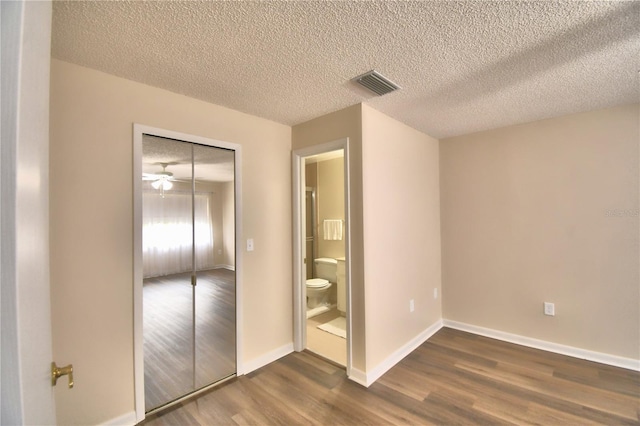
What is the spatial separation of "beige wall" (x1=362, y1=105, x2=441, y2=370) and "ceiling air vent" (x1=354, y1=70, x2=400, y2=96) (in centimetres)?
32

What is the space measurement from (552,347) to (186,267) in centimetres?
372

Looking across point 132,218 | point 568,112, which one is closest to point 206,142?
point 132,218

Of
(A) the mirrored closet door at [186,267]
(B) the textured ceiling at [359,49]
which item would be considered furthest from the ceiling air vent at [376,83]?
(A) the mirrored closet door at [186,267]

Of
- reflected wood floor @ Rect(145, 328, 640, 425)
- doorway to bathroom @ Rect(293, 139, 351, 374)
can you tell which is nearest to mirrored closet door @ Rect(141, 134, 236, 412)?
reflected wood floor @ Rect(145, 328, 640, 425)

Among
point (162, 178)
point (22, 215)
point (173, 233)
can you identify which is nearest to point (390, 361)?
point (173, 233)

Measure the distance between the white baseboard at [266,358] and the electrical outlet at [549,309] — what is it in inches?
108

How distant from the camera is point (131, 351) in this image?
193 cm

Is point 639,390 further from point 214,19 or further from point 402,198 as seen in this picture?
point 214,19

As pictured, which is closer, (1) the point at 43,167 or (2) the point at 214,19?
(1) the point at 43,167

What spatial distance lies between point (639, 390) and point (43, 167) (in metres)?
3.91

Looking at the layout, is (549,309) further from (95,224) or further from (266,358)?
(95,224)

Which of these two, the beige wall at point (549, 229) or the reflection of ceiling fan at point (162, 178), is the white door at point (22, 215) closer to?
the reflection of ceiling fan at point (162, 178)

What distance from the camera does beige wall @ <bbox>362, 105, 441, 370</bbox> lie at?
2.47 meters

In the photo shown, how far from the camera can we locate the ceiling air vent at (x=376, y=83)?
1.92 metres
